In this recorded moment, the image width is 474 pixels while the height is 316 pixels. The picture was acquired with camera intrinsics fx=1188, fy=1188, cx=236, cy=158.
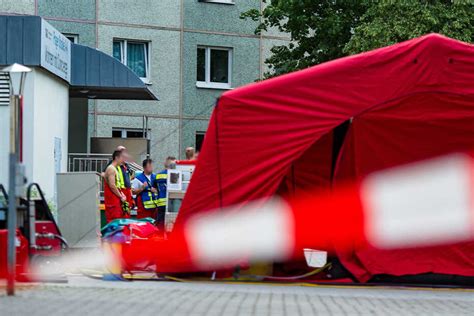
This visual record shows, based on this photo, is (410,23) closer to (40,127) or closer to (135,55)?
(135,55)

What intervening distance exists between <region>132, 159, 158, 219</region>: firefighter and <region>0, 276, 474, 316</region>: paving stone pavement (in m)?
6.76

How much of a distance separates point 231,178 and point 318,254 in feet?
5.78

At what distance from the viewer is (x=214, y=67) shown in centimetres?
3909

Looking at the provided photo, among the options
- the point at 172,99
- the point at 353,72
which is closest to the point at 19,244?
the point at 353,72

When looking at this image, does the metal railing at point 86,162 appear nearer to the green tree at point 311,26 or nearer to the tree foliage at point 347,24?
the tree foliage at point 347,24

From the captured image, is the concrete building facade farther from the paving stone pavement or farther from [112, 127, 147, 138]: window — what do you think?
the paving stone pavement

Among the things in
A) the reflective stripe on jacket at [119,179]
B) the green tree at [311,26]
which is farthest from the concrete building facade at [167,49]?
the reflective stripe on jacket at [119,179]

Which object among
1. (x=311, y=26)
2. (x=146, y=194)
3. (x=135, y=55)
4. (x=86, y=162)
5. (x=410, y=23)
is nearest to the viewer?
(x=146, y=194)

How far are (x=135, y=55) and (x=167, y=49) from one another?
1.04 metres

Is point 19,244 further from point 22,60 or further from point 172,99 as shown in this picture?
point 172,99

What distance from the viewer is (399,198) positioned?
13.9 metres

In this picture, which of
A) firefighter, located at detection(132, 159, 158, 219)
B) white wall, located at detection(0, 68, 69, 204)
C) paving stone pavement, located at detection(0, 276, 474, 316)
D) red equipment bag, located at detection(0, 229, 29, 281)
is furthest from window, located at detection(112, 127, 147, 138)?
red equipment bag, located at detection(0, 229, 29, 281)

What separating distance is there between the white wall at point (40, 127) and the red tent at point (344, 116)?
267 inches

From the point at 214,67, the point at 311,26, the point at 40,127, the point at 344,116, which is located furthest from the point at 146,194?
the point at 214,67
